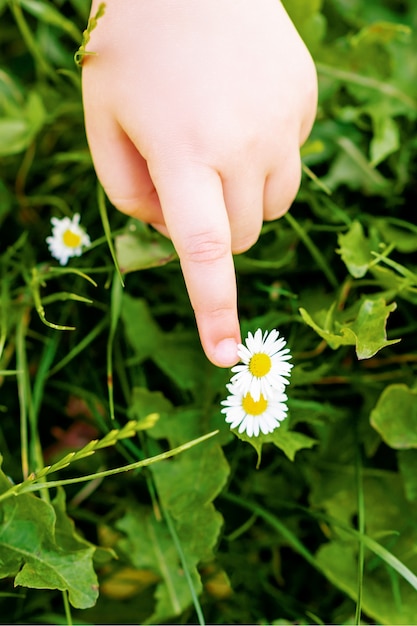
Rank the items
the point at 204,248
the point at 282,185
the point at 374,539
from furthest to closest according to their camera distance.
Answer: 1. the point at 374,539
2. the point at 282,185
3. the point at 204,248

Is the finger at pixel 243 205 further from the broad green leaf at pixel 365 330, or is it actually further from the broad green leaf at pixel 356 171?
the broad green leaf at pixel 356 171

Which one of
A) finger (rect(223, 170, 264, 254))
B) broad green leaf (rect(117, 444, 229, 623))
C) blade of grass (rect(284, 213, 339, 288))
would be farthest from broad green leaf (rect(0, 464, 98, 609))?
blade of grass (rect(284, 213, 339, 288))

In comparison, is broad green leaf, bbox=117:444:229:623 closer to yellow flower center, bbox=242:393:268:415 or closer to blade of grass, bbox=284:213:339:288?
yellow flower center, bbox=242:393:268:415

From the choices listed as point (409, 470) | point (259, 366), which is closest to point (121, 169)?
point (259, 366)

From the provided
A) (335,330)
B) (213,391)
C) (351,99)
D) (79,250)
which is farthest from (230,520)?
(351,99)

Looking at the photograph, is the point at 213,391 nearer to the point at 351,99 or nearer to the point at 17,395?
the point at 17,395

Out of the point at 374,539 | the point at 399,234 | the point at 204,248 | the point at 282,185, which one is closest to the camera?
the point at 204,248

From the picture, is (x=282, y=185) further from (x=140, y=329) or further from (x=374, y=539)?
(x=374, y=539)
